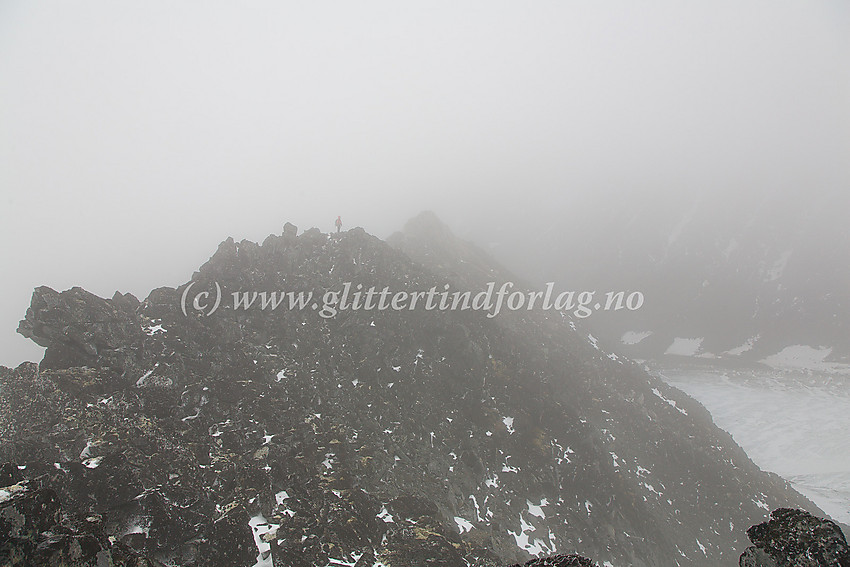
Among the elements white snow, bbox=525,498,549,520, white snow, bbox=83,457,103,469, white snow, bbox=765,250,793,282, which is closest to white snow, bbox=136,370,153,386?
white snow, bbox=83,457,103,469

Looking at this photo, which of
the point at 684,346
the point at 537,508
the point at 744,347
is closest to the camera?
the point at 537,508

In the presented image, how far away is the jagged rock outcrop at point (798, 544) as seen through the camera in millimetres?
8094

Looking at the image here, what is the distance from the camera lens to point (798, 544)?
8.38 meters

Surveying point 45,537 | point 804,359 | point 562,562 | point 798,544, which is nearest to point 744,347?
point 804,359

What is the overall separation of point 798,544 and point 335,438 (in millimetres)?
24658

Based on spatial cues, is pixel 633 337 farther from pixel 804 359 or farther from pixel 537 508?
pixel 537 508

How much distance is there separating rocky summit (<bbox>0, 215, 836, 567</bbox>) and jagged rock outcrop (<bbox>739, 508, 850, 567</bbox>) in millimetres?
4532

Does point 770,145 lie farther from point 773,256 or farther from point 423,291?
point 423,291

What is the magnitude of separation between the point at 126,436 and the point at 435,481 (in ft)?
66.0

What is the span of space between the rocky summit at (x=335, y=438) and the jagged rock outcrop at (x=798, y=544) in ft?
14.9

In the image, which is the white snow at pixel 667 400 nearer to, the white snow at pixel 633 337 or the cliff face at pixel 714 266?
the cliff face at pixel 714 266

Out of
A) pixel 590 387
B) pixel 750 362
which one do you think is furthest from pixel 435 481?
pixel 750 362

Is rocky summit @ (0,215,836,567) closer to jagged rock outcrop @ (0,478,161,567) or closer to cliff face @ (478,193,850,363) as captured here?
jagged rock outcrop @ (0,478,161,567)

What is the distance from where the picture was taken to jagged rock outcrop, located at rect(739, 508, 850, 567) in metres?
8.09
